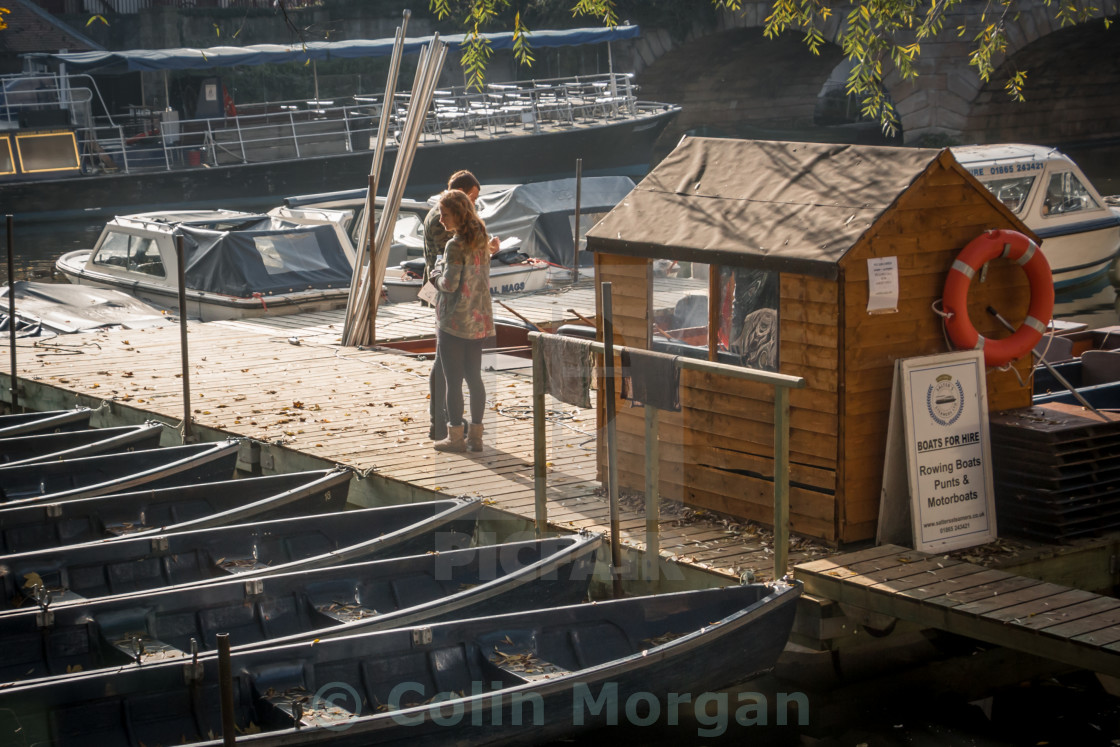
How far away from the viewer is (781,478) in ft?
21.3

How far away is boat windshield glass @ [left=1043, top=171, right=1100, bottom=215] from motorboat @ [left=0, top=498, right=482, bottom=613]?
45.5 feet

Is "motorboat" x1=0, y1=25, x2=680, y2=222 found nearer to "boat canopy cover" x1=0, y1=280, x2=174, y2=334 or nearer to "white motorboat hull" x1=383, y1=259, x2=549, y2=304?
"white motorboat hull" x1=383, y1=259, x2=549, y2=304

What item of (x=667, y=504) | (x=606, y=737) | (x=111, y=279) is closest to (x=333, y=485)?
(x=667, y=504)

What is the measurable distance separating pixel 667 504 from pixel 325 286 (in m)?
9.31

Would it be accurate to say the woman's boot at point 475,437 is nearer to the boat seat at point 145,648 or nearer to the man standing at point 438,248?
the man standing at point 438,248

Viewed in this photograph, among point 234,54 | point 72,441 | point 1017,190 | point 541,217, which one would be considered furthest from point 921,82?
point 72,441

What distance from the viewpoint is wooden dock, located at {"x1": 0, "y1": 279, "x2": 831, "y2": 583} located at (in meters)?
7.70

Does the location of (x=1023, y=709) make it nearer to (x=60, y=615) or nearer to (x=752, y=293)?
(x=752, y=293)

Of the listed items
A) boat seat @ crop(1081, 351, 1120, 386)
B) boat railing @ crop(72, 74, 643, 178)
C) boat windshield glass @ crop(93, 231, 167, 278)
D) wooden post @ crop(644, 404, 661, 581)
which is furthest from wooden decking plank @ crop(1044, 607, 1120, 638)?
boat railing @ crop(72, 74, 643, 178)

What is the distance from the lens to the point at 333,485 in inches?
339

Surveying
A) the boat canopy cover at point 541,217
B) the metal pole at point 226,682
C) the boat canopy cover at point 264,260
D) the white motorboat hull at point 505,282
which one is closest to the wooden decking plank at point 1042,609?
the metal pole at point 226,682

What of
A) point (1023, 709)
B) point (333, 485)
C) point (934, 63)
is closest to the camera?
point (1023, 709)

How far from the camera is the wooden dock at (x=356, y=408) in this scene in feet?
25.3

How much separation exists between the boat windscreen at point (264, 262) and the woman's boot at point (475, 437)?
285 inches
